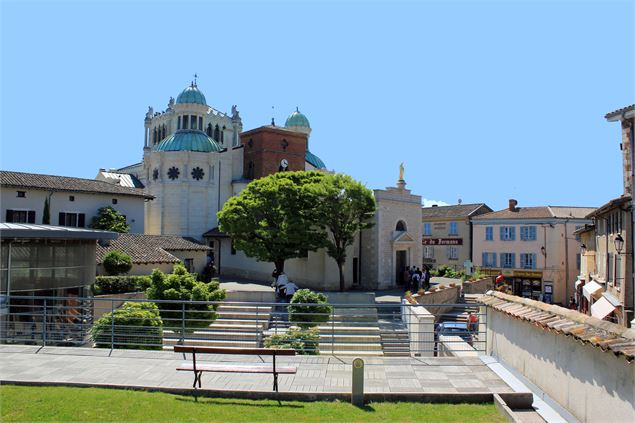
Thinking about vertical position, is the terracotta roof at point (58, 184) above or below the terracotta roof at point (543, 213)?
above

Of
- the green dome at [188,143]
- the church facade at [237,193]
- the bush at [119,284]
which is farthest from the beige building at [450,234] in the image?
the bush at [119,284]

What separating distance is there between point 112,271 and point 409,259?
2143 centimetres

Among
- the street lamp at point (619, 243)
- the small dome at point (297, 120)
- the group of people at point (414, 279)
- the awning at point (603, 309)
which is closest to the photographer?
the awning at point (603, 309)

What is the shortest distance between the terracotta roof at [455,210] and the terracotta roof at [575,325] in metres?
44.9

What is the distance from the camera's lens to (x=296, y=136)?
181 feet

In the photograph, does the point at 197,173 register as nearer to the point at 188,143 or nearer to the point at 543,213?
the point at 188,143

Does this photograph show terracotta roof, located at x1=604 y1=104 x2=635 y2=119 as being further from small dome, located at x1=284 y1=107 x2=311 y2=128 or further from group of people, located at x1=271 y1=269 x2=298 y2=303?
small dome, located at x1=284 y1=107 x2=311 y2=128

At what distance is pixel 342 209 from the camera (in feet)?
112

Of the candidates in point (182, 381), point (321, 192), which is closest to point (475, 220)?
point (321, 192)

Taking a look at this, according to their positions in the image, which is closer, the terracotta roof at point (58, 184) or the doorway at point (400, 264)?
the terracotta roof at point (58, 184)

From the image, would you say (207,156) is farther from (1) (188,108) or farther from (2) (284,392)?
(2) (284,392)

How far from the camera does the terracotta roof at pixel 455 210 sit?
5581 centimetres

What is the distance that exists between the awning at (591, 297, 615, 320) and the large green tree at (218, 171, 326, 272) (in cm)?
1585

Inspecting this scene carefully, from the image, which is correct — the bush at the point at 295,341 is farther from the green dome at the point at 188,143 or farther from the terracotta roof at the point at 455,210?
the green dome at the point at 188,143
